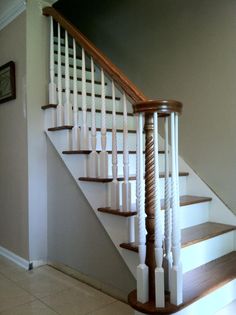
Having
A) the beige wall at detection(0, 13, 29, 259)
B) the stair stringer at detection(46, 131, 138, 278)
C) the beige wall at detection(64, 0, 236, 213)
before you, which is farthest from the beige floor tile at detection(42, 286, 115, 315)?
the beige wall at detection(64, 0, 236, 213)

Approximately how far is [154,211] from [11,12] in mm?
2296

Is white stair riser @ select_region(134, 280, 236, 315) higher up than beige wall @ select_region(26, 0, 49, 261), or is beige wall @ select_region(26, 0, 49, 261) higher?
beige wall @ select_region(26, 0, 49, 261)

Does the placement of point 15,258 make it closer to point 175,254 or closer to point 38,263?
point 38,263

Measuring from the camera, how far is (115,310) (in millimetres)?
1810

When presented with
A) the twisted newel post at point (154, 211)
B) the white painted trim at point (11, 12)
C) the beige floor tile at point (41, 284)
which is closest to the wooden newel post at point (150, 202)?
the twisted newel post at point (154, 211)

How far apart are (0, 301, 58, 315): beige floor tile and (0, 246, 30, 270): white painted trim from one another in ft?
2.14

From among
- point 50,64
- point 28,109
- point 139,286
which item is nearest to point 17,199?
point 28,109

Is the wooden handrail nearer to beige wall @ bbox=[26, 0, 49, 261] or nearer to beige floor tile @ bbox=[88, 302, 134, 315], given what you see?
beige wall @ bbox=[26, 0, 49, 261]

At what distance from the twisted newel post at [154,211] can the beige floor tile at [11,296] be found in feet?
A: 2.81

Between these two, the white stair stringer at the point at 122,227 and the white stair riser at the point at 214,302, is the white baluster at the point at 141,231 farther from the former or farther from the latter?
the white stair stringer at the point at 122,227

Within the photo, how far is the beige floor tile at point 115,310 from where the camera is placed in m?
1.78

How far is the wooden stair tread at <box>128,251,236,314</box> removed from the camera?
1.43 metres

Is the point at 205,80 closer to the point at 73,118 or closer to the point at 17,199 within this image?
the point at 73,118

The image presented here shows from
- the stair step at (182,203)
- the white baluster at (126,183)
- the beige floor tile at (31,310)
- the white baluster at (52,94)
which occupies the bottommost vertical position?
the beige floor tile at (31,310)
